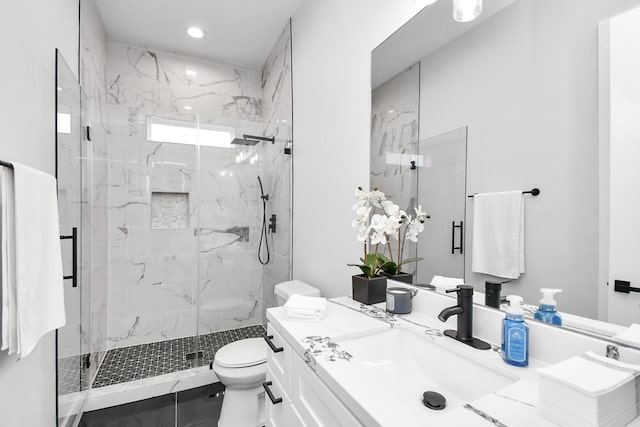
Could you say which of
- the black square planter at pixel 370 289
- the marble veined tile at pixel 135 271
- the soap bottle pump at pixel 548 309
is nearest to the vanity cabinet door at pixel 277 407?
the black square planter at pixel 370 289

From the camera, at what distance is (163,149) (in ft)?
9.29

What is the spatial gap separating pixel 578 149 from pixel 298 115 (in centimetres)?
193

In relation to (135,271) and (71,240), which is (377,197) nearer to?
(71,240)

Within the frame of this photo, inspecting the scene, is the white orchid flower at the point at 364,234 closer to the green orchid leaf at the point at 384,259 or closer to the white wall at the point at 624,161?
the green orchid leaf at the point at 384,259

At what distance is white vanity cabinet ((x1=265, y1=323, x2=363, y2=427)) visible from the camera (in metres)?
0.79

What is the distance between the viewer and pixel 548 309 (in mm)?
874

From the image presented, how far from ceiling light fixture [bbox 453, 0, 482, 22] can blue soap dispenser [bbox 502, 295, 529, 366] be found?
39.1 inches

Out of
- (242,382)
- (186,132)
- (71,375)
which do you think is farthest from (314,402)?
(186,132)

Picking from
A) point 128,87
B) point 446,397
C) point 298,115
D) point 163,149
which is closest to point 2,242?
point 446,397

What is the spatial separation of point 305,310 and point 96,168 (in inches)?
86.9

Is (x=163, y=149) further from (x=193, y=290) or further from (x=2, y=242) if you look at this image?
(x=2, y=242)

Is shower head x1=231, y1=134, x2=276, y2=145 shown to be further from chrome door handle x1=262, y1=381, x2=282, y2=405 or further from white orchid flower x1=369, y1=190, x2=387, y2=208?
chrome door handle x1=262, y1=381, x2=282, y2=405

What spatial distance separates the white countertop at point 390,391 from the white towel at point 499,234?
26 centimetres

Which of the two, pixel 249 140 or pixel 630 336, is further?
pixel 249 140
